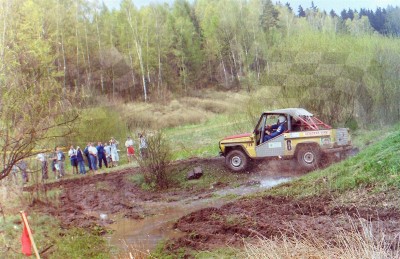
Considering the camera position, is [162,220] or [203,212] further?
[162,220]

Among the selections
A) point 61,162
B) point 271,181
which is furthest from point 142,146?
point 61,162

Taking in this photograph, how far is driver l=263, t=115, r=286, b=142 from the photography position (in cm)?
1400

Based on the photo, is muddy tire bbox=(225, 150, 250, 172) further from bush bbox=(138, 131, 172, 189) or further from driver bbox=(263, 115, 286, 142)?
bush bbox=(138, 131, 172, 189)

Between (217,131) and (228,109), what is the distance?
2.24 meters

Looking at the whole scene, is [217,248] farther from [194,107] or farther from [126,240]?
[194,107]

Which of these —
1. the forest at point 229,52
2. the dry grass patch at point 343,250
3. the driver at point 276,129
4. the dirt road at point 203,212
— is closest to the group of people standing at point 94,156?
the dirt road at point 203,212

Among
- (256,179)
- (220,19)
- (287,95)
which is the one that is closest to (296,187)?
(256,179)

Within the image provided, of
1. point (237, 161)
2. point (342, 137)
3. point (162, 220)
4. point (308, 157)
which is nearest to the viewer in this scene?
point (162, 220)

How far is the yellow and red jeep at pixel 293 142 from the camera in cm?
1360

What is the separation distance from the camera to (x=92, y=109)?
801 inches

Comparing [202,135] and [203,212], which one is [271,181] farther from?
[202,135]

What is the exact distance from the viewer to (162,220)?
10969 millimetres

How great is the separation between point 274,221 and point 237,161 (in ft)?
20.2

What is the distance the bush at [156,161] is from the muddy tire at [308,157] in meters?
3.84
